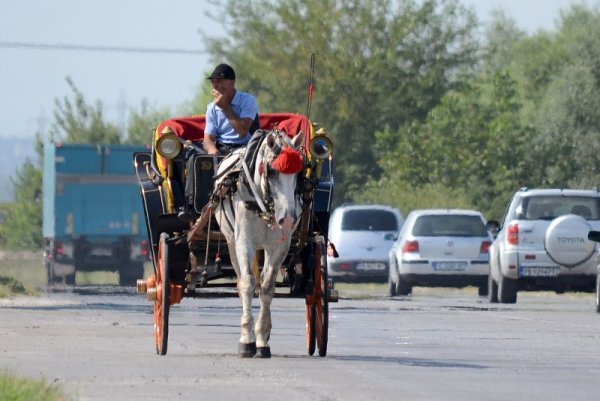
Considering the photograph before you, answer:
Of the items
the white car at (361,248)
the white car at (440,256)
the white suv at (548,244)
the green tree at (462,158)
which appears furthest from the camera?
the green tree at (462,158)

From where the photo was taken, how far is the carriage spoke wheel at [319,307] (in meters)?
16.9

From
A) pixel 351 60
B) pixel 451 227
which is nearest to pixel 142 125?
pixel 351 60

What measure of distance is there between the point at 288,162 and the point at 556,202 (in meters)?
16.9

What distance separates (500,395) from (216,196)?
407cm

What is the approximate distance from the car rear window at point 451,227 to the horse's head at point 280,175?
21027 mm

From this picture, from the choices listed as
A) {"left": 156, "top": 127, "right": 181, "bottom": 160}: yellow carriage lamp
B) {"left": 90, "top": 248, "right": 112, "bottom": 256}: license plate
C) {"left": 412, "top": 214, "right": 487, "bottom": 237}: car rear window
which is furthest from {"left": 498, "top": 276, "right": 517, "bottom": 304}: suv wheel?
{"left": 156, "top": 127, "right": 181, "bottom": 160}: yellow carriage lamp

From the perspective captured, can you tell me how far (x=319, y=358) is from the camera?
55.2ft

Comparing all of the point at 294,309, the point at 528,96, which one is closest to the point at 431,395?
the point at 294,309

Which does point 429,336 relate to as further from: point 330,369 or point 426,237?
point 426,237

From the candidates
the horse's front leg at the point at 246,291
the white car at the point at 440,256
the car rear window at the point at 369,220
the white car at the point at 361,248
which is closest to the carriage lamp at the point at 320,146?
the horse's front leg at the point at 246,291

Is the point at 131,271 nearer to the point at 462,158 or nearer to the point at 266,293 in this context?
the point at 462,158

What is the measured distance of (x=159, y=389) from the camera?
1345cm

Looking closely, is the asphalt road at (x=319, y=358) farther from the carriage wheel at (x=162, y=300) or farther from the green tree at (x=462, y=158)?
the green tree at (x=462, y=158)

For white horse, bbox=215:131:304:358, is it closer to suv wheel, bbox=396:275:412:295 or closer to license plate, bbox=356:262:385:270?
suv wheel, bbox=396:275:412:295
